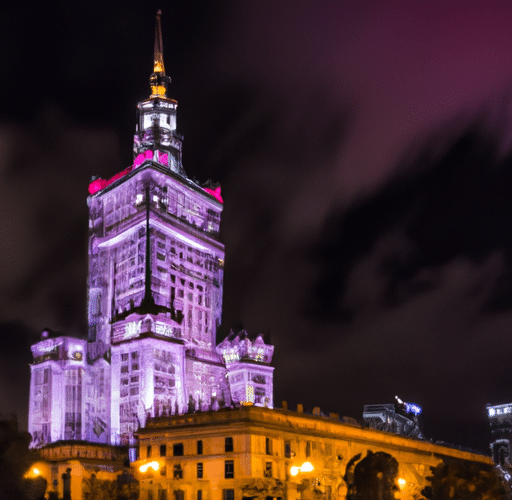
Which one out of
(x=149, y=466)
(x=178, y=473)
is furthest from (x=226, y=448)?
(x=149, y=466)

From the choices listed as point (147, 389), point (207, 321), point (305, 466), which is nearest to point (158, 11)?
point (207, 321)

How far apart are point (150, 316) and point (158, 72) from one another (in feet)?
239

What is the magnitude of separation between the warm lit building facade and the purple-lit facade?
1037 inches

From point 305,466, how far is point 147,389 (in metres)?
62.5

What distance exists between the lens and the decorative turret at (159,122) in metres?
186

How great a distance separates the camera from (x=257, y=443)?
99062 millimetres

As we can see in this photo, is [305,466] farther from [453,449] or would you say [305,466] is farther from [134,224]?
[134,224]

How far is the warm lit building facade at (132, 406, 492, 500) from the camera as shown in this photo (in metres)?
97.2

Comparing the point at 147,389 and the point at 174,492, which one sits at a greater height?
the point at 147,389

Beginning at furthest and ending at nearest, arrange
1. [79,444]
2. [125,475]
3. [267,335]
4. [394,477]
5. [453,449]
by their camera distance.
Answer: [267,335] < [453,449] < [79,444] < [125,475] < [394,477]

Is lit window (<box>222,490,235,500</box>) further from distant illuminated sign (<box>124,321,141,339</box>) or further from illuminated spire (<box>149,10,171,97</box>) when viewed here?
illuminated spire (<box>149,10,171,97</box>)

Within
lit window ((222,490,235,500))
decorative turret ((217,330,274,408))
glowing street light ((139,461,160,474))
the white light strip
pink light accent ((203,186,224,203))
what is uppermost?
pink light accent ((203,186,224,203))

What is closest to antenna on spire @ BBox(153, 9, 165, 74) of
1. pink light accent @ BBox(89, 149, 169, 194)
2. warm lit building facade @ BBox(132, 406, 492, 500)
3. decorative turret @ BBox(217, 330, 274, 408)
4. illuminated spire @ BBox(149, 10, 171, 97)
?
illuminated spire @ BBox(149, 10, 171, 97)

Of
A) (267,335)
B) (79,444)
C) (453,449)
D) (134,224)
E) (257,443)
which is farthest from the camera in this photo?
(267,335)
